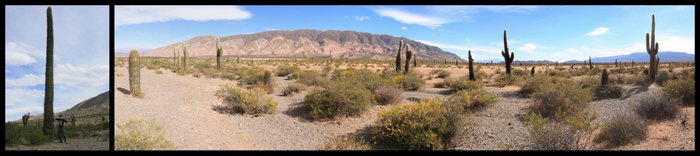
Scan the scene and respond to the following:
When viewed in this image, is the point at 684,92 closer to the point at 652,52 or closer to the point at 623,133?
the point at 623,133

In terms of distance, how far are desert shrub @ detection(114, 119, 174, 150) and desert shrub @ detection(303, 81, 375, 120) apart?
4.64 m

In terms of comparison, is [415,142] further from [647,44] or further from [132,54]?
[647,44]

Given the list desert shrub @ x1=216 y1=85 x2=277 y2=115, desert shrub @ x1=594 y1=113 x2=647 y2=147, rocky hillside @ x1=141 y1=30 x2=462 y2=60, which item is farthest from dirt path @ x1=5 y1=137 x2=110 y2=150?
rocky hillside @ x1=141 y1=30 x2=462 y2=60

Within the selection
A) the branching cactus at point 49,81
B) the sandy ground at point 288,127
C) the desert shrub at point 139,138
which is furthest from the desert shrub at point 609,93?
the branching cactus at point 49,81

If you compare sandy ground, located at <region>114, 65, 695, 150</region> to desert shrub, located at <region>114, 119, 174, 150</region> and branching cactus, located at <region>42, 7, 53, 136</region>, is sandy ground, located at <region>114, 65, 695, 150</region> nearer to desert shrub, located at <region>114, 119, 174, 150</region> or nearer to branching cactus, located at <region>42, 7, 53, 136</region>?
desert shrub, located at <region>114, 119, 174, 150</region>

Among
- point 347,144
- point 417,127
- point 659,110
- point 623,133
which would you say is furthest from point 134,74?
point 659,110

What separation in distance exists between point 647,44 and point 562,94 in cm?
1184

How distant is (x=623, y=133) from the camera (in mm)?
9164

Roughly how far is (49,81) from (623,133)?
15.6 meters

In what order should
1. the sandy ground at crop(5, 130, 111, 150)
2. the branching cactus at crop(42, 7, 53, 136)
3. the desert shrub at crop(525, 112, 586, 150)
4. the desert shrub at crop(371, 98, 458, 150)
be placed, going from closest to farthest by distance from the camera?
the desert shrub at crop(525, 112, 586, 150) → the desert shrub at crop(371, 98, 458, 150) → the sandy ground at crop(5, 130, 111, 150) → the branching cactus at crop(42, 7, 53, 136)

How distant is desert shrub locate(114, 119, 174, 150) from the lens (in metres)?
8.38

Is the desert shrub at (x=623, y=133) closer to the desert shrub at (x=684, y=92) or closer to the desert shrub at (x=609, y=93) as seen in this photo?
the desert shrub at (x=684, y=92)

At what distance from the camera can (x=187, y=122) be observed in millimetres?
10781
